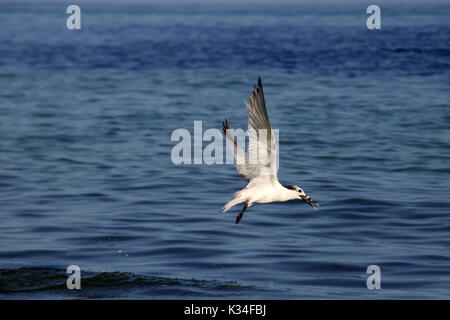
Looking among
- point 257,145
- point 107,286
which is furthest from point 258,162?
point 107,286

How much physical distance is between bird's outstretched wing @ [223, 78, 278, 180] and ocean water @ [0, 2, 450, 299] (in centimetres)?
167

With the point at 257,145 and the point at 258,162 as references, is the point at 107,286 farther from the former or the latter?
the point at 257,145

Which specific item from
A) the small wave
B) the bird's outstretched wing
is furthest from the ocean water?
the bird's outstretched wing

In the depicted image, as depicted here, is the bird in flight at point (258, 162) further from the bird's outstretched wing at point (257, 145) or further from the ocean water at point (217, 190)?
the ocean water at point (217, 190)

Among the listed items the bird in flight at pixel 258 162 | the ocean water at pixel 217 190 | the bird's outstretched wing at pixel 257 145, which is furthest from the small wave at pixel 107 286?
the bird's outstretched wing at pixel 257 145

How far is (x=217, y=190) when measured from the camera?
→ 14.3 m

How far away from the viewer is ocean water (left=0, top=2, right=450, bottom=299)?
32.9 ft

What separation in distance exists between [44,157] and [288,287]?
9.64 meters

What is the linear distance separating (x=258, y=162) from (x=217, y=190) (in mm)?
5392

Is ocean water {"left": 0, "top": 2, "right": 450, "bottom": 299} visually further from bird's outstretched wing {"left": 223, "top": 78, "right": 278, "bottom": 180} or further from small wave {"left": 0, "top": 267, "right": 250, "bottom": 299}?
bird's outstretched wing {"left": 223, "top": 78, "right": 278, "bottom": 180}

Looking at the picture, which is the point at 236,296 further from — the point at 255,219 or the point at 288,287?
the point at 255,219

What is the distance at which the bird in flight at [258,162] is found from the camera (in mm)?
8383

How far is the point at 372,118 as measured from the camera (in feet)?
72.8

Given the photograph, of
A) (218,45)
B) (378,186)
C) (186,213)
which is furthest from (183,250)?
(218,45)
